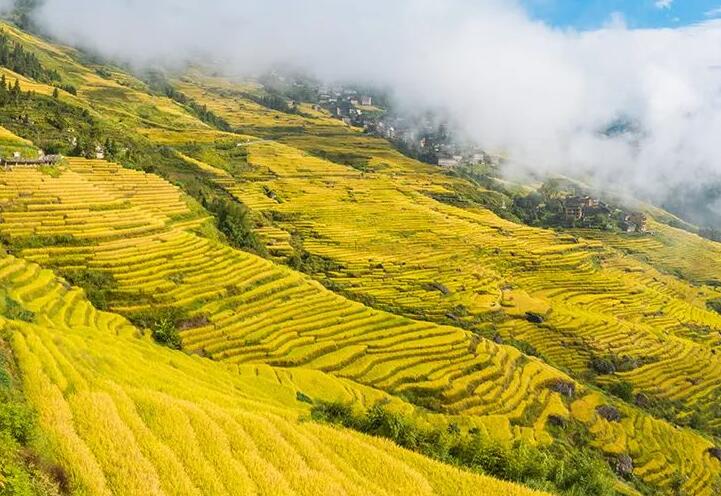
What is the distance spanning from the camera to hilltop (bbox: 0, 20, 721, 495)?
11.4 m

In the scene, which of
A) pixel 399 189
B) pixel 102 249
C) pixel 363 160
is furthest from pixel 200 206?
pixel 363 160

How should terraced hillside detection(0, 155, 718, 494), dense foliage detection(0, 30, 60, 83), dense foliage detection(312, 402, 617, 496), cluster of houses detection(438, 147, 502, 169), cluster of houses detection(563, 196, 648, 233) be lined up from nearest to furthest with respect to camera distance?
dense foliage detection(312, 402, 617, 496), terraced hillside detection(0, 155, 718, 494), dense foliage detection(0, 30, 60, 83), cluster of houses detection(563, 196, 648, 233), cluster of houses detection(438, 147, 502, 169)

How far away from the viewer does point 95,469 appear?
923cm

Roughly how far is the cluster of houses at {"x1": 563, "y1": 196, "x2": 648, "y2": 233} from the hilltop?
678 cm

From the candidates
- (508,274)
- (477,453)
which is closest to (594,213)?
(508,274)

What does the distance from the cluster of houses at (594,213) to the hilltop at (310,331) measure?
6.78 meters

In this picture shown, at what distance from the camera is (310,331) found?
36.0 meters

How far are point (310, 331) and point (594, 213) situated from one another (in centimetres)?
9630

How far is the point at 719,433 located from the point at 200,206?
47.4 metres

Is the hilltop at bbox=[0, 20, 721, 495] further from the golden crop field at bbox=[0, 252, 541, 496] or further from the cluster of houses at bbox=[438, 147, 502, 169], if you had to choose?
the cluster of houses at bbox=[438, 147, 502, 169]

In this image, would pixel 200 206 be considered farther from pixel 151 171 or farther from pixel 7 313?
pixel 7 313

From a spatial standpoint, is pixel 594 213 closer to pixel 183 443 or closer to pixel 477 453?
pixel 477 453

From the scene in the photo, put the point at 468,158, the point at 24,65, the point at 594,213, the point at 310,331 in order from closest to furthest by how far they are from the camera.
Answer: the point at 310,331 < the point at 24,65 < the point at 594,213 < the point at 468,158

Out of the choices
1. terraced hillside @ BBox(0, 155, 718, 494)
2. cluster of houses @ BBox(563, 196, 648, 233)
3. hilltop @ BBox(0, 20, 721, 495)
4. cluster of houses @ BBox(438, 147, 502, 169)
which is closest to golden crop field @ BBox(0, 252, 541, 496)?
hilltop @ BBox(0, 20, 721, 495)
